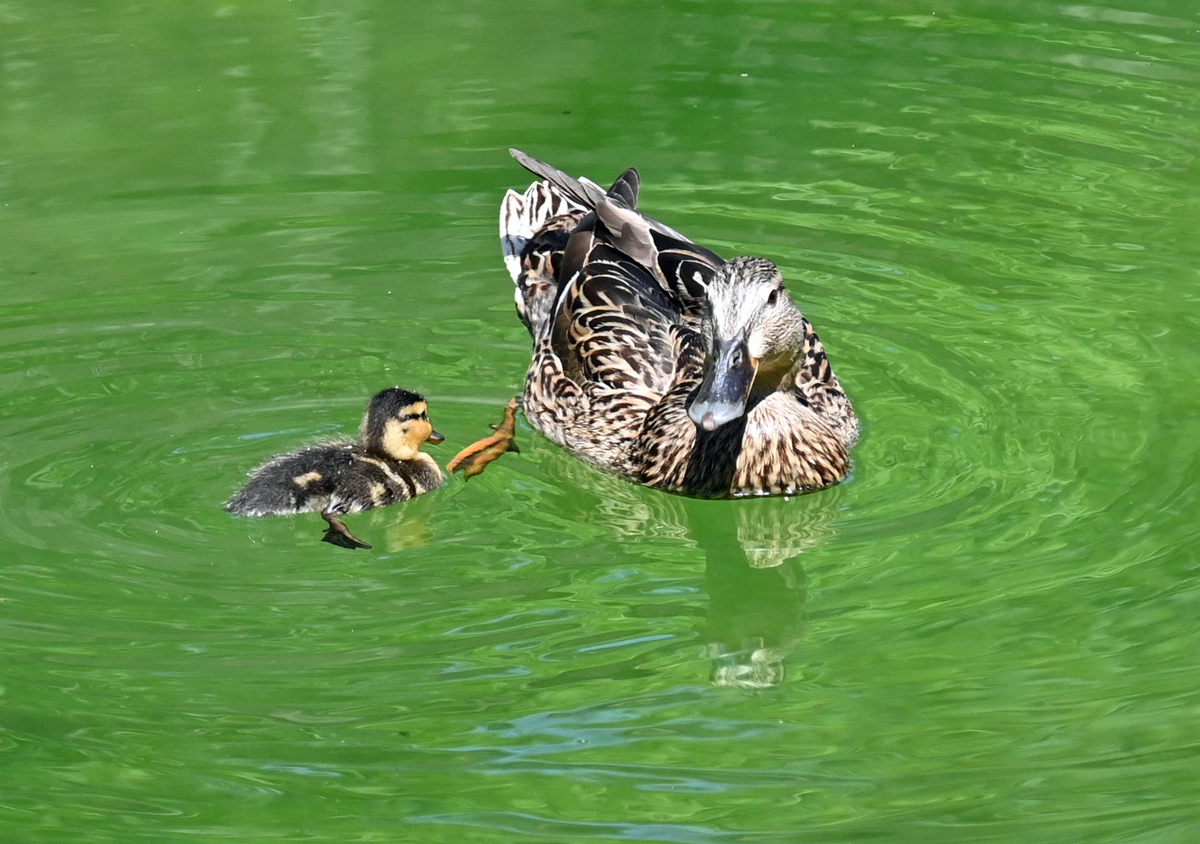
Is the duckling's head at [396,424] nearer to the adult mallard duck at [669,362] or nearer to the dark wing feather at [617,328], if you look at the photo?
the adult mallard duck at [669,362]

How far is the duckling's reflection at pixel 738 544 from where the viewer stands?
5105 mm

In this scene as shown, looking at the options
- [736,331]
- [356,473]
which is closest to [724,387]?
[736,331]

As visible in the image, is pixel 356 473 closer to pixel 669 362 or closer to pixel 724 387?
pixel 724 387

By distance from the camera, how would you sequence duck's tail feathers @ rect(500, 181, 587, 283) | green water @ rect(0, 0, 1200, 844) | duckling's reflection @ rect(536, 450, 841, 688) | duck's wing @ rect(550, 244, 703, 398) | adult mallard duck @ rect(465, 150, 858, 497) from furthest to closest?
1. duck's tail feathers @ rect(500, 181, 587, 283)
2. duck's wing @ rect(550, 244, 703, 398)
3. adult mallard duck @ rect(465, 150, 858, 497)
4. duckling's reflection @ rect(536, 450, 841, 688)
5. green water @ rect(0, 0, 1200, 844)

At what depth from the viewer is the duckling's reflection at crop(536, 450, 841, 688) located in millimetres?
5105

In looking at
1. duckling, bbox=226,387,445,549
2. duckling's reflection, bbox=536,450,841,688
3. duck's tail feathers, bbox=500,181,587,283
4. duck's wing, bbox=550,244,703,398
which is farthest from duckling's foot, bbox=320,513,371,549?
duck's tail feathers, bbox=500,181,587,283

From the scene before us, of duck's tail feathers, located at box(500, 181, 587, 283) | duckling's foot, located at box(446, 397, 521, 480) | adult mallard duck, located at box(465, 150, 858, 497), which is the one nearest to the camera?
adult mallard duck, located at box(465, 150, 858, 497)

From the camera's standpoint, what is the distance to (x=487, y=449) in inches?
248

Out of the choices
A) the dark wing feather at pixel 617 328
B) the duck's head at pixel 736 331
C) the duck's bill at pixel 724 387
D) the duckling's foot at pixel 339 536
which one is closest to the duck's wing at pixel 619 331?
the dark wing feather at pixel 617 328

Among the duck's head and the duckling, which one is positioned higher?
the duck's head

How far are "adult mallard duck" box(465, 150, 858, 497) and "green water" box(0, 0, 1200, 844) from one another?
128 millimetres

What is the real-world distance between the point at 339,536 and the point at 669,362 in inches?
65.1

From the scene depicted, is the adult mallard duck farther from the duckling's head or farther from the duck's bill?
the duckling's head

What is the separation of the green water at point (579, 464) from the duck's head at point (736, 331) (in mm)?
476
